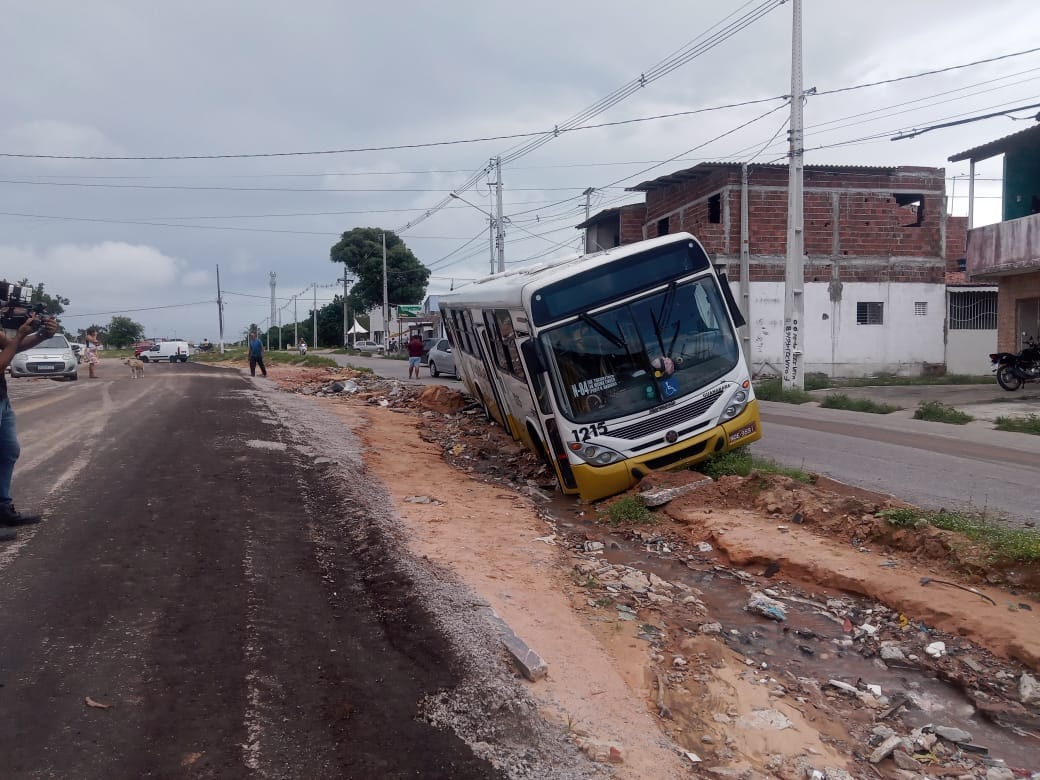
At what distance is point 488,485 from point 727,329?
139 inches

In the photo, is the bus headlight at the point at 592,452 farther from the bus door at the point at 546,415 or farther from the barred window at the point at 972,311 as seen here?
the barred window at the point at 972,311

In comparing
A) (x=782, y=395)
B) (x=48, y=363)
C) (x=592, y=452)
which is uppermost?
(x=48, y=363)

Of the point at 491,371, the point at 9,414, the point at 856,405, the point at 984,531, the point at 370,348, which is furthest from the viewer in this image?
the point at 370,348

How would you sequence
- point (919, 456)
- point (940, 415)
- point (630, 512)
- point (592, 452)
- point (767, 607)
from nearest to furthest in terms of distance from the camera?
point (767, 607), point (630, 512), point (592, 452), point (919, 456), point (940, 415)

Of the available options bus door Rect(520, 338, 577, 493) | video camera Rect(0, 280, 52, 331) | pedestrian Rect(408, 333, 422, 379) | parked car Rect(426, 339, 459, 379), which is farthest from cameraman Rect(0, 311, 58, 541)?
parked car Rect(426, 339, 459, 379)

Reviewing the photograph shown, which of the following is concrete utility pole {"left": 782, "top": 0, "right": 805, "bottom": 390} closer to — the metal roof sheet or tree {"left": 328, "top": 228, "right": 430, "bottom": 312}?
the metal roof sheet

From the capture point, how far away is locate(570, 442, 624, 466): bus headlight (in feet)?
30.3

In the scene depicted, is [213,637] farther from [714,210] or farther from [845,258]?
[845,258]

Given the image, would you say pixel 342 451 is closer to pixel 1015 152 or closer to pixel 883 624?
pixel 883 624

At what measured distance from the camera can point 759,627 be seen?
5.94 metres

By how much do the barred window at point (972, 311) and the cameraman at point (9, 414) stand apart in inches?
1255

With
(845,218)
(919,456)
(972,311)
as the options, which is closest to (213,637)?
(919,456)

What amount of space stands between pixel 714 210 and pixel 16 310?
26971 mm

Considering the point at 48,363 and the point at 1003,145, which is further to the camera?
the point at 48,363
